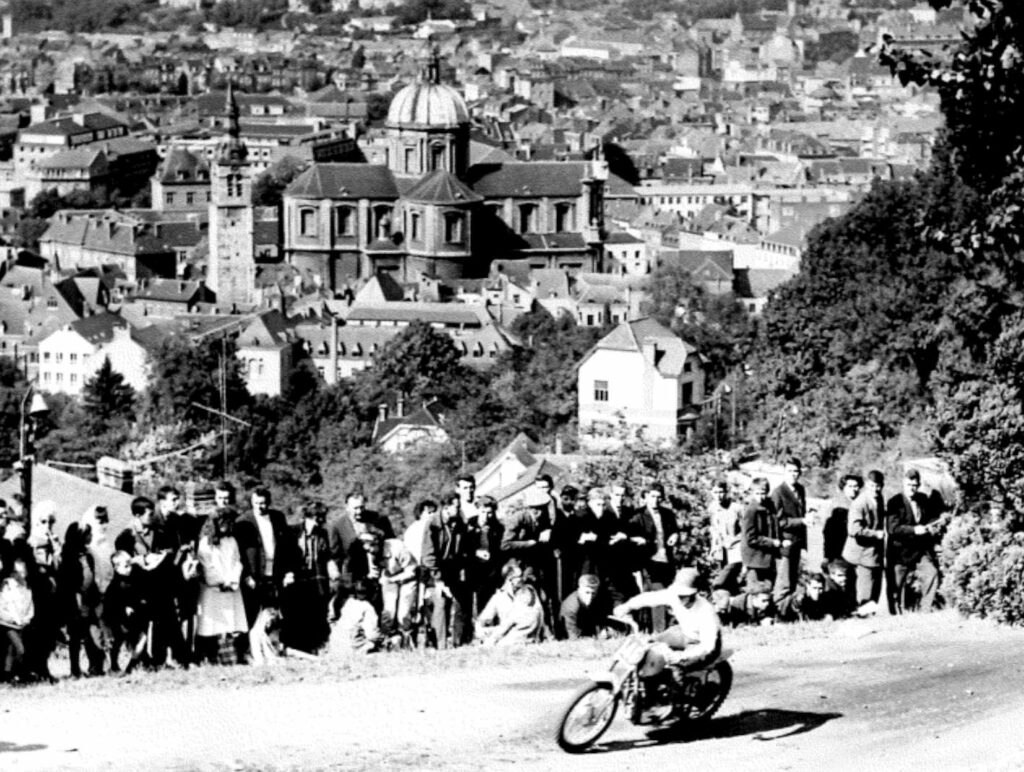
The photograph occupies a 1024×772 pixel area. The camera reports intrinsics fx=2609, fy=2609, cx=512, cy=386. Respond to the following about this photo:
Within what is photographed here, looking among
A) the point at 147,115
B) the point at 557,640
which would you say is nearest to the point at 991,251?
the point at 557,640

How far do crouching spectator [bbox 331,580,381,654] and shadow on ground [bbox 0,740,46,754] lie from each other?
2.91 m

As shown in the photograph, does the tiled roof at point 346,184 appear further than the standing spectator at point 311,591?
Yes

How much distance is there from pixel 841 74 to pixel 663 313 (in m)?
111

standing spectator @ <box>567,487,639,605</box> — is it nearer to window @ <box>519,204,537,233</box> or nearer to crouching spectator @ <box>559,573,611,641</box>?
crouching spectator @ <box>559,573,611,641</box>

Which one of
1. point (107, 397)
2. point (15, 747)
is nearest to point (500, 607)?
point (15, 747)

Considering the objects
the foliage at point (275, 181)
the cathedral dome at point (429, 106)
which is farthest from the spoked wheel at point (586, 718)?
the foliage at point (275, 181)

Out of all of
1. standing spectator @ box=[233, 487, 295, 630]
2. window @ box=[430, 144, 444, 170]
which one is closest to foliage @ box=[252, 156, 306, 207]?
window @ box=[430, 144, 444, 170]

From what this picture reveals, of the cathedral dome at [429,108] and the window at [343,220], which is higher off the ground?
the cathedral dome at [429,108]

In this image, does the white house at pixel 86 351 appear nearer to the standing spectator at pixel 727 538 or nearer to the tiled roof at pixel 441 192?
the tiled roof at pixel 441 192

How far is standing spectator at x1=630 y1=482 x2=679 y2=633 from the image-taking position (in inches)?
635

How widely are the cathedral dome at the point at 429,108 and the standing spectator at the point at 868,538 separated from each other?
3145 inches

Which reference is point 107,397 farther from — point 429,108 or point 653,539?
point 653,539

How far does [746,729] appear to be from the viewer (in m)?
13.4

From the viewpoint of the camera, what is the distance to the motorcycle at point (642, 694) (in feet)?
41.9
